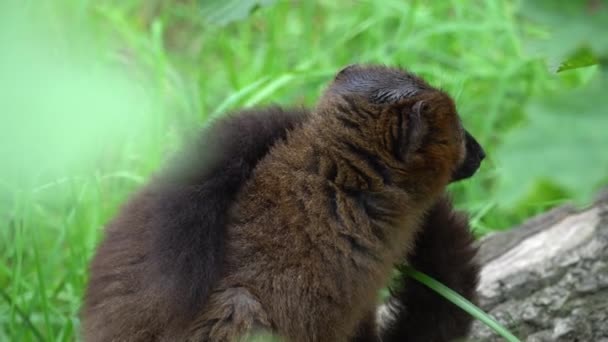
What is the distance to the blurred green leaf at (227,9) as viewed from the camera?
167 centimetres

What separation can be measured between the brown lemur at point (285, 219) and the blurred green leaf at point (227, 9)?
73 cm

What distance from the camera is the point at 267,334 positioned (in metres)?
2.43

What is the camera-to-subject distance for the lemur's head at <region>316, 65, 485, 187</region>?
249cm

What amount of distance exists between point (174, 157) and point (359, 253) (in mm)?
568

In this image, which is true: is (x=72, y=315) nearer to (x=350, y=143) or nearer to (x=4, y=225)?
(x=4, y=225)

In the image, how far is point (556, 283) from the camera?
2.99 meters

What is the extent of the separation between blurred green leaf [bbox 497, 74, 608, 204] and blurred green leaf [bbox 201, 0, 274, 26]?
2.74 feet

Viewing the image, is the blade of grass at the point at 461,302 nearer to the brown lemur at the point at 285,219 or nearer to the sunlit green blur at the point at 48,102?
the brown lemur at the point at 285,219

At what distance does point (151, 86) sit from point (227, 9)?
2.72 meters

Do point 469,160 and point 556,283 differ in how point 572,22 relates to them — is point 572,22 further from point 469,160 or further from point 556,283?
point 556,283

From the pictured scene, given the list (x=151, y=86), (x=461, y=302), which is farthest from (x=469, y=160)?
(x=151, y=86)

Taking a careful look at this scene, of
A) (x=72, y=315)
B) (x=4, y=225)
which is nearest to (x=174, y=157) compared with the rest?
(x=72, y=315)

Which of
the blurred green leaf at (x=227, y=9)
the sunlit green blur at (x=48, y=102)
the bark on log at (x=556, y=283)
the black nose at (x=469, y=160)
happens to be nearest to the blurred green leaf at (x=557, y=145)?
the sunlit green blur at (x=48, y=102)

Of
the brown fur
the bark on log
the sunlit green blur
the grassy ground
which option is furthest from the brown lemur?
the sunlit green blur
